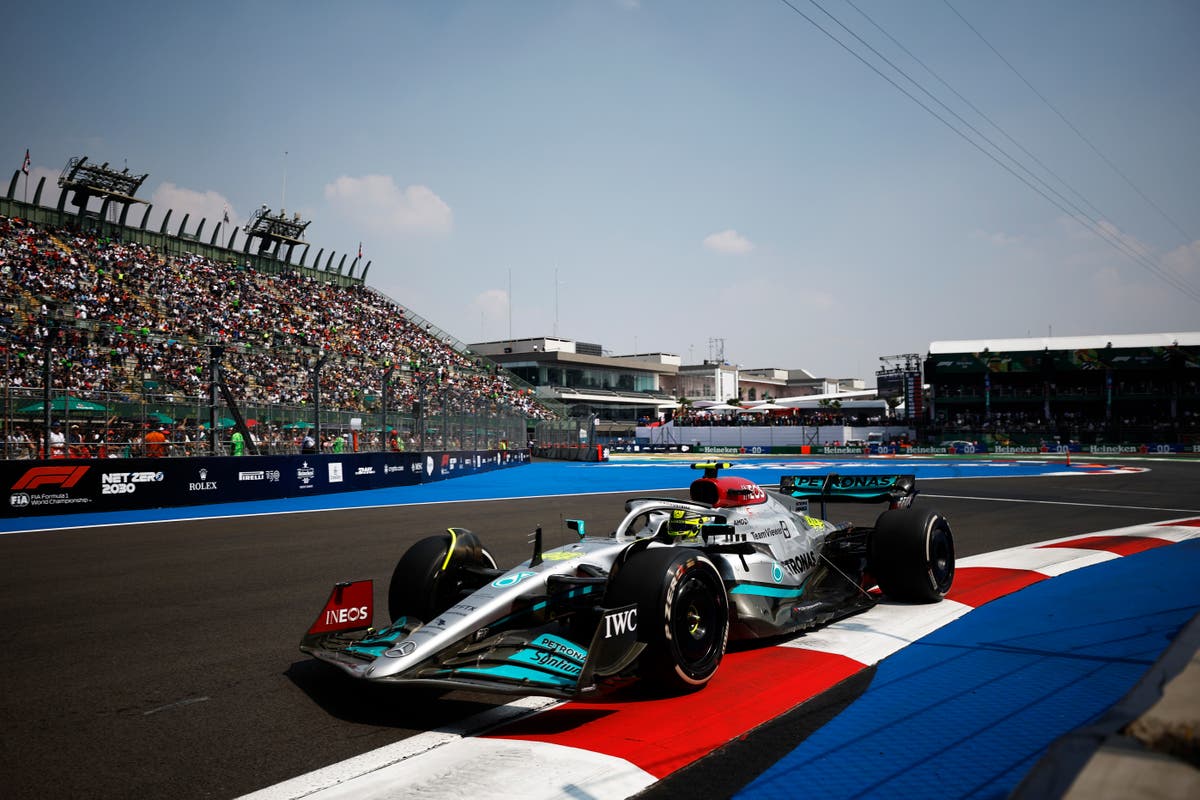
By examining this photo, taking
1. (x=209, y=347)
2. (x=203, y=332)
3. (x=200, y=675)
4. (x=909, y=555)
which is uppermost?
(x=203, y=332)

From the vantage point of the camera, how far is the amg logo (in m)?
4.12

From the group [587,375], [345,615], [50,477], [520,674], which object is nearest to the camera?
[520,674]

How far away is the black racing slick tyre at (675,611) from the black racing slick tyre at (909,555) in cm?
253

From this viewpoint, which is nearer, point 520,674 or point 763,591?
point 520,674

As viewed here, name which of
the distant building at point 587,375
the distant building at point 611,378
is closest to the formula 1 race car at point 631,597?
the distant building at point 611,378

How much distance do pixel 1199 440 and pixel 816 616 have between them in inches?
1866

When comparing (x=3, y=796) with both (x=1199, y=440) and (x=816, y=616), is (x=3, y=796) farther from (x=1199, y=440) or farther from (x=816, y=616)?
(x=1199, y=440)

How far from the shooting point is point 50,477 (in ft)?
49.6

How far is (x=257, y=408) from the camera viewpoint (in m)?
18.6

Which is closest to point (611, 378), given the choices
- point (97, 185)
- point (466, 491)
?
point (97, 185)

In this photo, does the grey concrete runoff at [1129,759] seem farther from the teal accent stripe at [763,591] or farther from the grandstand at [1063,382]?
the grandstand at [1063,382]

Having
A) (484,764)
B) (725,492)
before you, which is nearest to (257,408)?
(725,492)

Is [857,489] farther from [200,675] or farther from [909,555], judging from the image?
[200,675]

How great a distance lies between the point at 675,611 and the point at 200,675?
2988 millimetres
